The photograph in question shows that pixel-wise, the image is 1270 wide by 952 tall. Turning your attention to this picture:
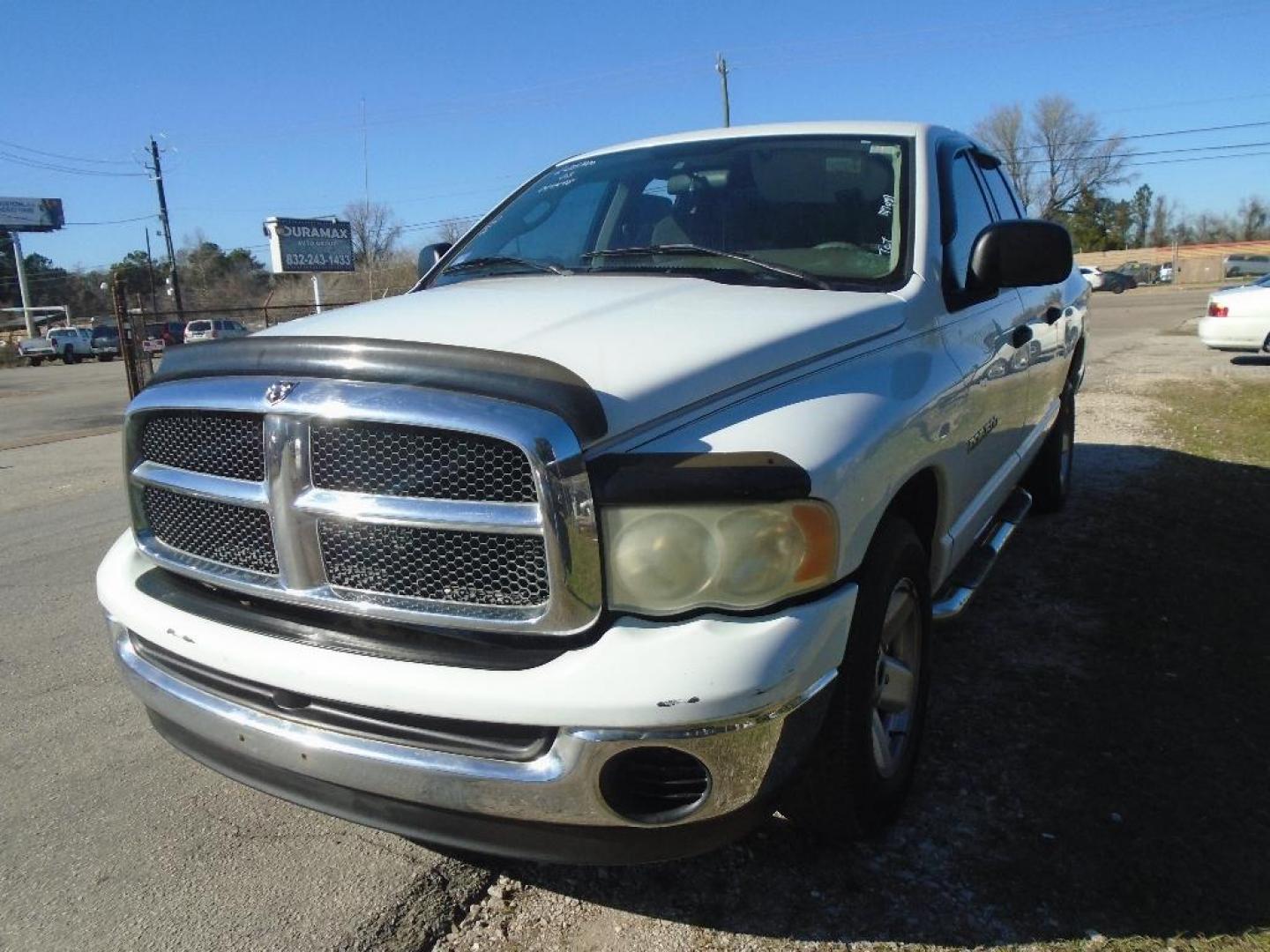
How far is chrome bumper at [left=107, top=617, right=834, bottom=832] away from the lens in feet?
5.86

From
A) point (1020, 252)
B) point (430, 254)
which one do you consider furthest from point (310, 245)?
point (1020, 252)

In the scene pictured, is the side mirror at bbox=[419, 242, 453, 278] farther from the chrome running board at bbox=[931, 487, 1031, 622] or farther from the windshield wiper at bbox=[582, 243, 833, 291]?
the chrome running board at bbox=[931, 487, 1031, 622]

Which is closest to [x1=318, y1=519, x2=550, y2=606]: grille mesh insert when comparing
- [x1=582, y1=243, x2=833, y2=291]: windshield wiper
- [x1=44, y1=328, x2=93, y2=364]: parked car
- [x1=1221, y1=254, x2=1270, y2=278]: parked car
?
[x1=582, y1=243, x2=833, y2=291]: windshield wiper

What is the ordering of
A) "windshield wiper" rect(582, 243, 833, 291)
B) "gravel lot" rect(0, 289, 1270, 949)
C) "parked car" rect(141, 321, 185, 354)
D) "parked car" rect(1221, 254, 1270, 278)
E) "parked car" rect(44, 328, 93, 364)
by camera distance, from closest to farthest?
"gravel lot" rect(0, 289, 1270, 949) < "windshield wiper" rect(582, 243, 833, 291) < "parked car" rect(141, 321, 185, 354) < "parked car" rect(44, 328, 93, 364) < "parked car" rect(1221, 254, 1270, 278)

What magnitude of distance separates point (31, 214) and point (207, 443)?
79.0 meters

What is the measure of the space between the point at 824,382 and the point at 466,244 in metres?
2.02

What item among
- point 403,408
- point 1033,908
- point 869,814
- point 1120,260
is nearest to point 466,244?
point 403,408

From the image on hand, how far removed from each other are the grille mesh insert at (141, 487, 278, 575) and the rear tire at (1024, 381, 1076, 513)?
433 centimetres

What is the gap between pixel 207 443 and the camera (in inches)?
87.3

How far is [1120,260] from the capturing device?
257 feet

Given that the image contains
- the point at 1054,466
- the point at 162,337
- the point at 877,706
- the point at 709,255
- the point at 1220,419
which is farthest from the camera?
the point at 162,337

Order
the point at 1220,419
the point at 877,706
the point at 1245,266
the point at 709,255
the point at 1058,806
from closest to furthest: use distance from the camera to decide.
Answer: the point at 877,706 → the point at 1058,806 → the point at 709,255 → the point at 1220,419 → the point at 1245,266

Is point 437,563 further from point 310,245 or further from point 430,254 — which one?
point 310,245

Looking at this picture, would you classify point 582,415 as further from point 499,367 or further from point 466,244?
point 466,244
